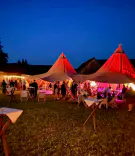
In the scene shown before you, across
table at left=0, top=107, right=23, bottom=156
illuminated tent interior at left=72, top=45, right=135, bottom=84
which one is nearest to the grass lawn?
table at left=0, top=107, right=23, bottom=156

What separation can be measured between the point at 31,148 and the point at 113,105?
837 centimetres

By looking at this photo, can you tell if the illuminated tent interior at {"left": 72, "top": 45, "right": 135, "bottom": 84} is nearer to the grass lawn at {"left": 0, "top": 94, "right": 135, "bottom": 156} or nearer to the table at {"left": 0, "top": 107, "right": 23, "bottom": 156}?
the grass lawn at {"left": 0, "top": 94, "right": 135, "bottom": 156}

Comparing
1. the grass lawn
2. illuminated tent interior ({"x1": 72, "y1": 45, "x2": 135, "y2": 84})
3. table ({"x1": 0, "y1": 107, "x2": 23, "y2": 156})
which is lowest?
the grass lawn

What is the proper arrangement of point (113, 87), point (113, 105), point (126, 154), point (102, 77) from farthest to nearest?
point (113, 87) < point (102, 77) < point (113, 105) < point (126, 154)

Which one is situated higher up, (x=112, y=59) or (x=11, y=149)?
(x=112, y=59)

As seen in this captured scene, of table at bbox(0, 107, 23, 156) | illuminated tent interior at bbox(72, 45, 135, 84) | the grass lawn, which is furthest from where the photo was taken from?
illuminated tent interior at bbox(72, 45, 135, 84)

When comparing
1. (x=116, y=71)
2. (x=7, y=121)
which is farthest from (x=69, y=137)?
(x=116, y=71)

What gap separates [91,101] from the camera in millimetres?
7312

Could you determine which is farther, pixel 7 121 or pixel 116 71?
pixel 116 71

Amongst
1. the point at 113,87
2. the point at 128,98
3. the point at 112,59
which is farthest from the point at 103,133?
the point at 113,87

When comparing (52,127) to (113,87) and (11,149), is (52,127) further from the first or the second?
(113,87)

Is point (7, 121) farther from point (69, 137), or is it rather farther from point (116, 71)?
point (116, 71)

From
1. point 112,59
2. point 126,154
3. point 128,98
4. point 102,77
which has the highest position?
point 112,59

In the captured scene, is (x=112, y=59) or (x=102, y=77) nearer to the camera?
(x=102, y=77)
